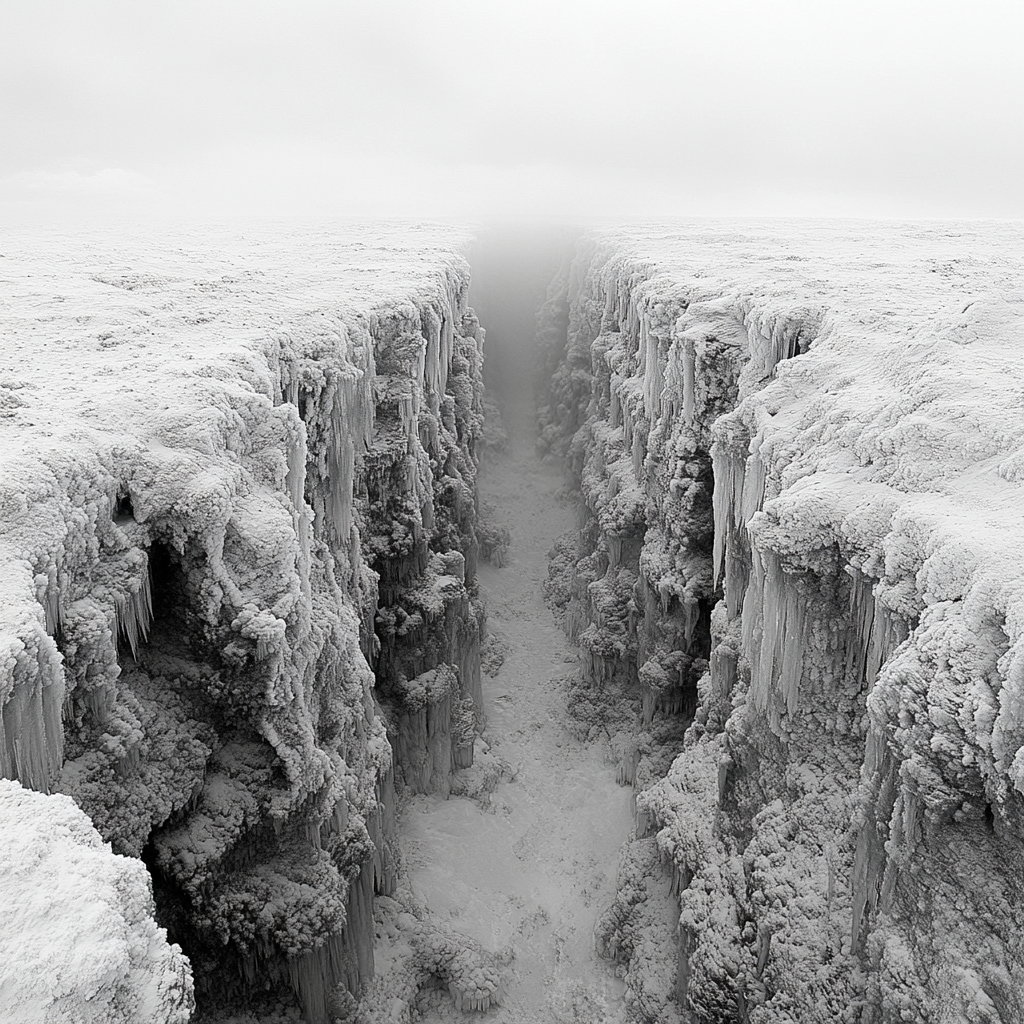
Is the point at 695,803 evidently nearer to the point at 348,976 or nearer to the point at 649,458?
the point at 348,976

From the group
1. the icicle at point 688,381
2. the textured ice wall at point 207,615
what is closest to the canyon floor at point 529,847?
the textured ice wall at point 207,615

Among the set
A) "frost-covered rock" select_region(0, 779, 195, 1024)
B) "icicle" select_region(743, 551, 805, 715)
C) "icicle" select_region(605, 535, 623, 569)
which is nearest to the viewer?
"frost-covered rock" select_region(0, 779, 195, 1024)

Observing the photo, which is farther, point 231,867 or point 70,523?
point 231,867

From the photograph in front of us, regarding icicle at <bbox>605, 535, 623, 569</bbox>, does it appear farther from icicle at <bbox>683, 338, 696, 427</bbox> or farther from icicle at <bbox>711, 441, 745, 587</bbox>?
icicle at <bbox>711, 441, 745, 587</bbox>

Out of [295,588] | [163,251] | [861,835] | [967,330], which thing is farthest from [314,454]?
[163,251]

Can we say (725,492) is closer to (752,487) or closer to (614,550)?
(752,487)

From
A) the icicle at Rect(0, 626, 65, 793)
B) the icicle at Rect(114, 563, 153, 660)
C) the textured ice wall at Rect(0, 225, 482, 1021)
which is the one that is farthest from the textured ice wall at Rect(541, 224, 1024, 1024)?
the icicle at Rect(0, 626, 65, 793)
